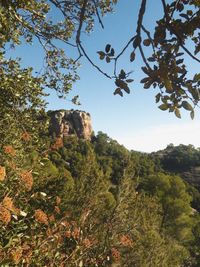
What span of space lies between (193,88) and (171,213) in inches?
1423

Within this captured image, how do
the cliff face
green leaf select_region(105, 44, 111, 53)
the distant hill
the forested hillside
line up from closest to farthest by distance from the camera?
1. green leaf select_region(105, 44, 111, 53)
2. the forested hillside
3. the distant hill
4. the cliff face

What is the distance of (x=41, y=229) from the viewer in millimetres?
5168

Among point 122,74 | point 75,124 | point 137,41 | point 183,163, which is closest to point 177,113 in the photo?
point 122,74

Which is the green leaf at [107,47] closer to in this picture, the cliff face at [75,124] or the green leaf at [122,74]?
the green leaf at [122,74]

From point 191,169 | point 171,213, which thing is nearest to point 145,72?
point 171,213

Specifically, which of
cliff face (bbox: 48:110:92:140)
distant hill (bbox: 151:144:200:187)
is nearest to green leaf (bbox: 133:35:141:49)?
distant hill (bbox: 151:144:200:187)

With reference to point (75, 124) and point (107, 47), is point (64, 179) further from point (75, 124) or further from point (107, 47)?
point (75, 124)

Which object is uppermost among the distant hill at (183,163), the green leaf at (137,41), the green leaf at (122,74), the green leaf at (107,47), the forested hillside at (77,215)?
the distant hill at (183,163)

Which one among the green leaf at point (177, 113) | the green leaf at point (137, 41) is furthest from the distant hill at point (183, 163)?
the green leaf at point (137, 41)

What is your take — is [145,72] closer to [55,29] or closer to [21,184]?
[21,184]

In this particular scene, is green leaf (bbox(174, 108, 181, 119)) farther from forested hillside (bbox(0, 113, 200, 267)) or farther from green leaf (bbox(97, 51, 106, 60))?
forested hillside (bbox(0, 113, 200, 267))

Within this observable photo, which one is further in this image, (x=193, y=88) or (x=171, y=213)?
(x=171, y=213)

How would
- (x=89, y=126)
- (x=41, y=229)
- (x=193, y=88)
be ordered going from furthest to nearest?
1. (x=89, y=126)
2. (x=41, y=229)
3. (x=193, y=88)

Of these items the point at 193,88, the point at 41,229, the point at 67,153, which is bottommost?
the point at 41,229
